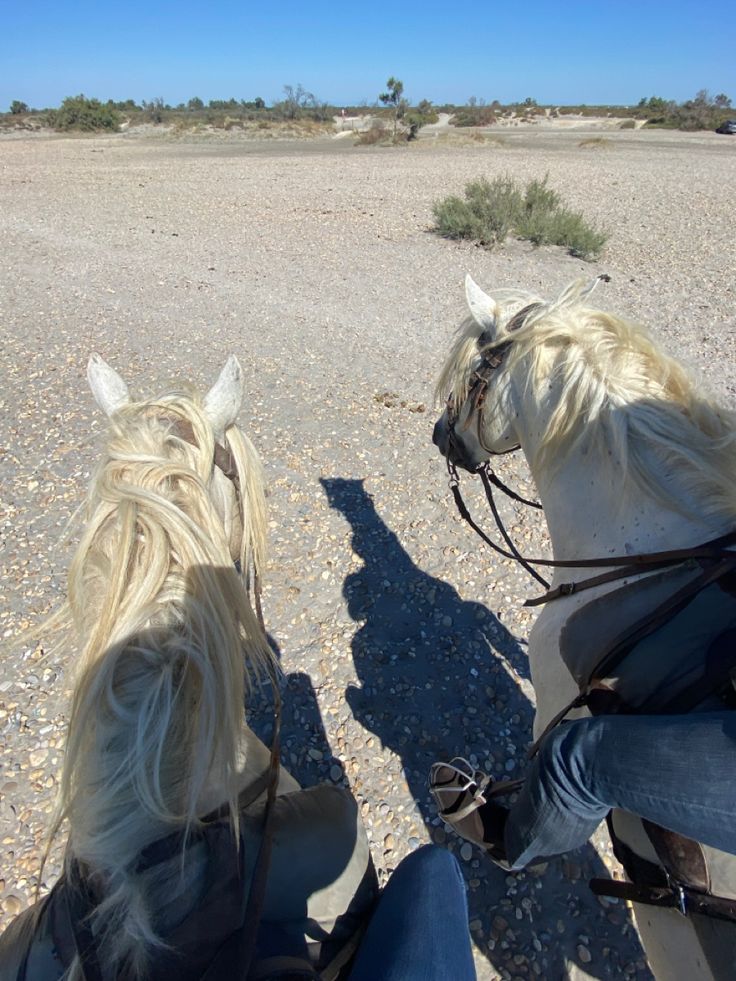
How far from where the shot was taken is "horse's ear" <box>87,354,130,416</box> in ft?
5.49

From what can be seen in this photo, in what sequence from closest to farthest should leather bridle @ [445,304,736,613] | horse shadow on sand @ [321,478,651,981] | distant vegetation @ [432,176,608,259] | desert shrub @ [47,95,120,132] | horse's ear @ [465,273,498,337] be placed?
leather bridle @ [445,304,736,613] → horse shadow on sand @ [321,478,651,981] → horse's ear @ [465,273,498,337] → distant vegetation @ [432,176,608,259] → desert shrub @ [47,95,120,132]

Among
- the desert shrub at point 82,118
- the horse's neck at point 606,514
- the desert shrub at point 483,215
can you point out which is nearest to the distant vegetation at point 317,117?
the desert shrub at point 82,118

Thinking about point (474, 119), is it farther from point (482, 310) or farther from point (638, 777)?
point (638, 777)

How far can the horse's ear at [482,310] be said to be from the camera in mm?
2326

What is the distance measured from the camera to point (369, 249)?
1014 cm

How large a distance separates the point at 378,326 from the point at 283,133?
111 ft

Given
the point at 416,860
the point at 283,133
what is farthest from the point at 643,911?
the point at 283,133

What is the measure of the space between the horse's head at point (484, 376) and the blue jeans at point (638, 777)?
1.19m

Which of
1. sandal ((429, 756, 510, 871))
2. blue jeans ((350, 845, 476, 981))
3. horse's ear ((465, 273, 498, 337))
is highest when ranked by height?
horse's ear ((465, 273, 498, 337))

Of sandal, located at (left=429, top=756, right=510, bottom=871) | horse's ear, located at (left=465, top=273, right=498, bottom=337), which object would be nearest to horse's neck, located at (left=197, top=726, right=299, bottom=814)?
sandal, located at (left=429, top=756, right=510, bottom=871)

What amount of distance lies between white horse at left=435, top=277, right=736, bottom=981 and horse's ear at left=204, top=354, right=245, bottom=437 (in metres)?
1.00

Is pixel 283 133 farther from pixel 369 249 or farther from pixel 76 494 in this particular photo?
pixel 76 494

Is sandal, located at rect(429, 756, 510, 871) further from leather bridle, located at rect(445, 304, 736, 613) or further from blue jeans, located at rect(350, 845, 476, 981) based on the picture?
leather bridle, located at rect(445, 304, 736, 613)

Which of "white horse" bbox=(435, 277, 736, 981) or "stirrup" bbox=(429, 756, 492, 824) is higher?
"white horse" bbox=(435, 277, 736, 981)
